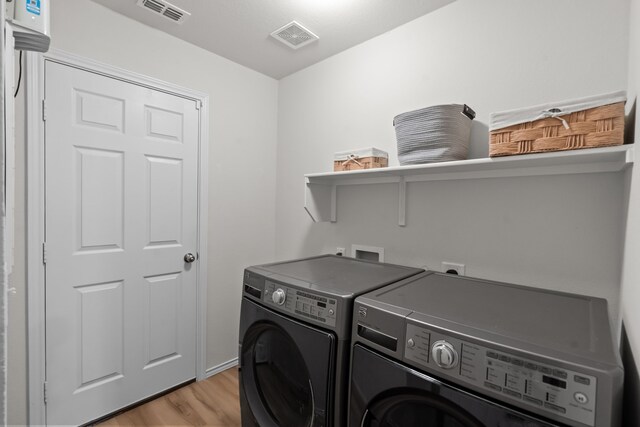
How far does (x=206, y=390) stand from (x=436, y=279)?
1.82 m

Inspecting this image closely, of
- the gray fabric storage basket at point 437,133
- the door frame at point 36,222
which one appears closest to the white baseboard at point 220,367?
the door frame at point 36,222

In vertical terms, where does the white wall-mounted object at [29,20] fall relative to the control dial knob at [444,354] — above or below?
above

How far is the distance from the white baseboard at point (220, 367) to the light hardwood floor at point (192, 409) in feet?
0.26

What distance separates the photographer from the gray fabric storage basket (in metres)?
1.40

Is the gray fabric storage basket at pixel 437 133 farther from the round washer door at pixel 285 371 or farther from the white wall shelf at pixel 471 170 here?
the round washer door at pixel 285 371

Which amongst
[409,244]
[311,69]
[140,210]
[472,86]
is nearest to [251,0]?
[311,69]

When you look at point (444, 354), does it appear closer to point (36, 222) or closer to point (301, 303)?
point (301, 303)

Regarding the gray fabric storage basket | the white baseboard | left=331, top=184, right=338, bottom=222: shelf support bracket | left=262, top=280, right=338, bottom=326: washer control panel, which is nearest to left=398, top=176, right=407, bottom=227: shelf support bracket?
the gray fabric storage basket

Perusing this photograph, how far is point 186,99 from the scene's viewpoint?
2113mm

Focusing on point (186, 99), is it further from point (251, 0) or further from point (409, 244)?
point (409, 244)

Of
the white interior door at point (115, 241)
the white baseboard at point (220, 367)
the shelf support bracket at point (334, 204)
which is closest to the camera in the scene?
the white interior door at point (115, 241)

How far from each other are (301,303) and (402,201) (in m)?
0.96

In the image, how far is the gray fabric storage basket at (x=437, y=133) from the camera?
1.40 meters

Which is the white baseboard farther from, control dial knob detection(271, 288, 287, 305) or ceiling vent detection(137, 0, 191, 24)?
ceiling vent detection(137, 0, 191, 24)
